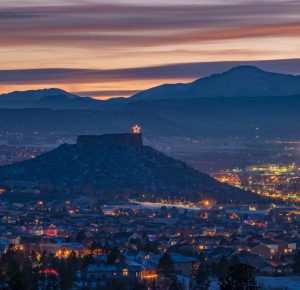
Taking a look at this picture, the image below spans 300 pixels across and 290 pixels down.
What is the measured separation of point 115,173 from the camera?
180 meters

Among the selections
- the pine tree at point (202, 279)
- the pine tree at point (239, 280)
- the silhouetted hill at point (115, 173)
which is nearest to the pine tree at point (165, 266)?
the pine tree at point (202, 279)

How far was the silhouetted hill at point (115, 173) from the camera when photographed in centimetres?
17338

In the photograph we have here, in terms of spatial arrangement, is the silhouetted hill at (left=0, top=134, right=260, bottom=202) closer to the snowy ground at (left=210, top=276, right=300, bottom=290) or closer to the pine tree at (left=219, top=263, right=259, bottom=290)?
the snowy ground at (left=210, top=276, right=300, bottom=290)

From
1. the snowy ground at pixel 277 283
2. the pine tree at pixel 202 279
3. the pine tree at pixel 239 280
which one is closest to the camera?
the pine tree at pixel 239 280

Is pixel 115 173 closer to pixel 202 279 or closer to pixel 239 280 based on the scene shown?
pixel 202 279

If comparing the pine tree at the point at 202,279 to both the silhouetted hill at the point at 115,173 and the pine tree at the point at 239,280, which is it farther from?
the silhouetted hill at the point at 115,173

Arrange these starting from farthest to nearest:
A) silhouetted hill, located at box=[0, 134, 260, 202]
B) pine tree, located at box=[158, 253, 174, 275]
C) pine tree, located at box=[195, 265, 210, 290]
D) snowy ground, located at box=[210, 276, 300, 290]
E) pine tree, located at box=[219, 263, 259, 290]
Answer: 1. silhouetted hill, located at box=[0, 134, 260, 202]
2. pine tree, located at box=[158, 253, 174, 275]
3. pine tree, located at box=[195, 265, 210, 290]
4. snowy ground, located at box=[210, 276, 300, 290]
5. pine tree, located at box=[219, 263, 259, 290]

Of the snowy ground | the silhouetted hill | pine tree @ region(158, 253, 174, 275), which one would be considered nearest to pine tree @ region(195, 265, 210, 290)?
the snowy ground

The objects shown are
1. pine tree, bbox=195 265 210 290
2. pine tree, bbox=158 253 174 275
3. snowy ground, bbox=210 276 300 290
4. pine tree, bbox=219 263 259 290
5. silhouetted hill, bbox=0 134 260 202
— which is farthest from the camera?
silhouetted hill, bbox=0 134 260 202

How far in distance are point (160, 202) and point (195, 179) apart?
1601 centimetres

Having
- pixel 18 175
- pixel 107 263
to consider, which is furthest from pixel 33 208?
pixel 107 263

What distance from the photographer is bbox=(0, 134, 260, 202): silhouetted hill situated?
173 meters

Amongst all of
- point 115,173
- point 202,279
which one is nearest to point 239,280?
point 202,279

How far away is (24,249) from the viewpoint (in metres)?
106
